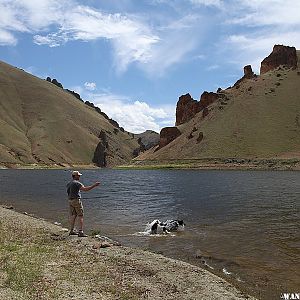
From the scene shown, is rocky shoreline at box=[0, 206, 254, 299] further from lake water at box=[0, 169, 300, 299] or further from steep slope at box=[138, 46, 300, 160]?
steep slope at box=[138, 46, 300, 160]

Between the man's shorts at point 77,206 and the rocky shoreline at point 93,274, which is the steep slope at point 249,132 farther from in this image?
the rocky shoreline at point 93,274

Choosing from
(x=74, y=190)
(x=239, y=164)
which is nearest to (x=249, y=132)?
(x=239, y=164)

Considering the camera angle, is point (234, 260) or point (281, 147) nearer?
point (234, 260)

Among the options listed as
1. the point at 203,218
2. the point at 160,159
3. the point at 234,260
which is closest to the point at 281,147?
the point at 160,159

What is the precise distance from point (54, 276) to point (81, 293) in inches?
74.8

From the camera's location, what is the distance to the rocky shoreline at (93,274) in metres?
12.0

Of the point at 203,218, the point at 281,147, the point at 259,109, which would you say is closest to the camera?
the point at 203,218

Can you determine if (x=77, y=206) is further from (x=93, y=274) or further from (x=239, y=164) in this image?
(x=239, y=164)

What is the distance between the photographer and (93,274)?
14.0 m

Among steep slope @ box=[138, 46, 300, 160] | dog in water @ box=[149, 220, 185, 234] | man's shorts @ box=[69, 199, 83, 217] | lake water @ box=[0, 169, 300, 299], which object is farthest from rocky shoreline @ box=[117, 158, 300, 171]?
man's shorts @ box=[69, 199, 83, 217]

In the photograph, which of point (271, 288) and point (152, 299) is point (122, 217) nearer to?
point (271, 288)

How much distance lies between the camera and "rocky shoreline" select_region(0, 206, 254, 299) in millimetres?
11977

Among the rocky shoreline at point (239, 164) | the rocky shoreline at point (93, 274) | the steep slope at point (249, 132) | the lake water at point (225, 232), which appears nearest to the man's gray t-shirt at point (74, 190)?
the rocky shoreline at point (93, 274)

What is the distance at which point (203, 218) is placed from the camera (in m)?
34.8
